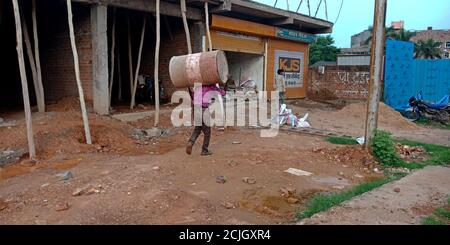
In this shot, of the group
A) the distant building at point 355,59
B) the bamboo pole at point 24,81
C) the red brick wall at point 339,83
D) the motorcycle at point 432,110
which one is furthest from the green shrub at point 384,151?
the distant building at point 355,59

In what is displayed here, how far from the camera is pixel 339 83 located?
67.2 feet

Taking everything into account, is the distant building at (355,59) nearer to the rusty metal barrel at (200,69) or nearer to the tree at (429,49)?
the tree at (429,49)

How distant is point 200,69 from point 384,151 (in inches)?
131

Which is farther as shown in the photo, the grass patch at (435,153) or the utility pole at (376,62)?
the grass patch at (435,153)

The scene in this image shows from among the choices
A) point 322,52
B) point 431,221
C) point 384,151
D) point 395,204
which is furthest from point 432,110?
point 322,52

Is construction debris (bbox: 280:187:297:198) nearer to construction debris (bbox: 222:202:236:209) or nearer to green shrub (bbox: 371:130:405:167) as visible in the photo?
construction debris (bbox: 222:202:236:209)

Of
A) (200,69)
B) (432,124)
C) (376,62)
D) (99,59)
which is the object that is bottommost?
(432,124)

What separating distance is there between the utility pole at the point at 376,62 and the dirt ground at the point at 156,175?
2.03 ft

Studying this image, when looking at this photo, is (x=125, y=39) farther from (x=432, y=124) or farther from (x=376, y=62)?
(x=432, y=124)

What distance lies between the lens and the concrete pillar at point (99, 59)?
886 centimetres

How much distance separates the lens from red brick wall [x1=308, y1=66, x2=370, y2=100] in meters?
19.7

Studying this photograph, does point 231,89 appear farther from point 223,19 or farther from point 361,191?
point 361,191
